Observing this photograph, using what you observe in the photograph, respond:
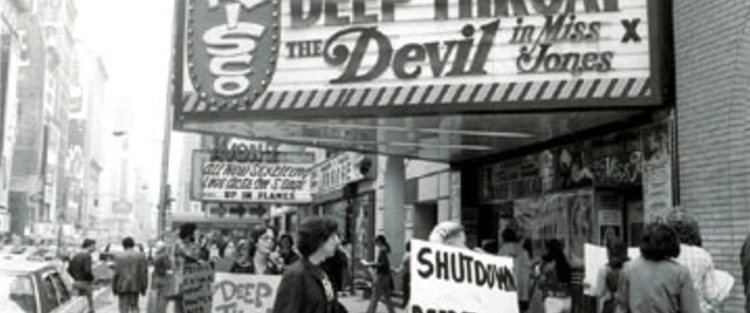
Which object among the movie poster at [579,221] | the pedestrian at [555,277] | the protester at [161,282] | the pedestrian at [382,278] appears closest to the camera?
the pedestrian at [555,277]

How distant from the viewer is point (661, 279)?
18.8ft

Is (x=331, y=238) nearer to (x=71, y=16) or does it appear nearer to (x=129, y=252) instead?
(x=129, y=252)

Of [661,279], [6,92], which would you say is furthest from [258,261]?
[6,92]

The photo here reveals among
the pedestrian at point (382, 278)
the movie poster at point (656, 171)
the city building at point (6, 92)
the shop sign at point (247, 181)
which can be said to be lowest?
the pedestrian at point (382, 278)

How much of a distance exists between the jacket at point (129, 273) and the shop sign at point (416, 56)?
510 centimetres

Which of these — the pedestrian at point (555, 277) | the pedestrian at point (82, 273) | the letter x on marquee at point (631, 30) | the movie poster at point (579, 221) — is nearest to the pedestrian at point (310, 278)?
the letter x on marquee at point (631, 30)

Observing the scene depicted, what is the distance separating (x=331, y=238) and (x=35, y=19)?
120617mm

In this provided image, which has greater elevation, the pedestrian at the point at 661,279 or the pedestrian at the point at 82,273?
the pedestrian at the point at 661,279

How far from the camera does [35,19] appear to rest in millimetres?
117312

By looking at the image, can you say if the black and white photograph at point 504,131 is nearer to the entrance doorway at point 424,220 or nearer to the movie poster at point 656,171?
the movie poster at point 656,171

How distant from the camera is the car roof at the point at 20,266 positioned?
30.0ft

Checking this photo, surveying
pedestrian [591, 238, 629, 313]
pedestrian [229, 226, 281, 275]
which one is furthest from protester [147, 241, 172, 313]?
pedestrian [591, 238, 629, 313]

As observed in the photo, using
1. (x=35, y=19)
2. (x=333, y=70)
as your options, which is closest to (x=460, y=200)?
(x=333, y=70)

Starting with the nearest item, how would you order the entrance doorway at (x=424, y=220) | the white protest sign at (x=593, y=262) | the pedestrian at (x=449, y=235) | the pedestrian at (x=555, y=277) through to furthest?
the pedestrian at (x=449, y=235)
the white protest sign at (x=593, y=262)
the pedestrian at (x=555, y=277)
the entrance doorway at (x=424, y=220)
